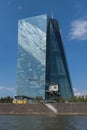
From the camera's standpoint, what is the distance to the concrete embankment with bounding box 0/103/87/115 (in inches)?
4902

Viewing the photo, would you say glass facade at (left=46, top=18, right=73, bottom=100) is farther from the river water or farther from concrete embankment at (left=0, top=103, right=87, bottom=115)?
the river water

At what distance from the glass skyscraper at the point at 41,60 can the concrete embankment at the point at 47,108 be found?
44.6 meters

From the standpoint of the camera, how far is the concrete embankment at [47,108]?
124500mm

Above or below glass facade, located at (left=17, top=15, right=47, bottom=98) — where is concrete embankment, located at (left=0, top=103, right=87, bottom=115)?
below

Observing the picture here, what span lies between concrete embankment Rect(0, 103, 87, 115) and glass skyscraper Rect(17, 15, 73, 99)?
44.6 m

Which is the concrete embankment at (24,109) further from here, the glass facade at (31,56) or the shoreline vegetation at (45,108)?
the glass facade at (31,56)

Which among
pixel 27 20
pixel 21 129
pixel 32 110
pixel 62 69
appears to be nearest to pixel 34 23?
pixel 27 20

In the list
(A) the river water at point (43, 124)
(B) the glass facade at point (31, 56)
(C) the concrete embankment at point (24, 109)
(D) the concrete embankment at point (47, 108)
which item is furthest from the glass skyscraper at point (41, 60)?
(A) the river water at point (43, 124)

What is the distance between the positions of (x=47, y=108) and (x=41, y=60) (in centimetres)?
5330

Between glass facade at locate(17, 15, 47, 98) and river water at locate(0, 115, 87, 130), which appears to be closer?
river water at locate(0, 115, 87, 130)

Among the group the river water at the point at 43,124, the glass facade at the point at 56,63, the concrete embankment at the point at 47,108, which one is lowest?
the river water at the point at 43,124

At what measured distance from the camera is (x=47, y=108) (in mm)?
130375

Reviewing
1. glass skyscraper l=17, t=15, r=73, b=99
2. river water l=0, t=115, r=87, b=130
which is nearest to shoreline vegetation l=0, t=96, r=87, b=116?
glass skyscraper l=17, t=15, r=73, b=99

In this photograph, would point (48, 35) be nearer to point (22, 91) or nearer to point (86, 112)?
point (22, 91)
